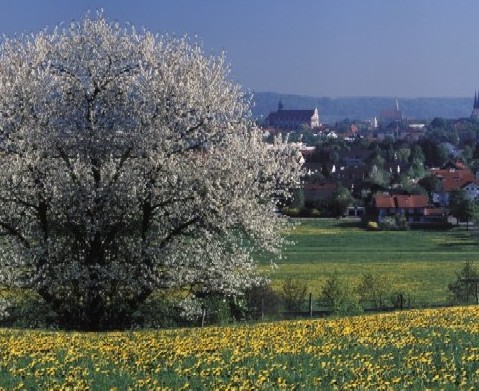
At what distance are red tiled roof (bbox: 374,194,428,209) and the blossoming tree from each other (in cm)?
10038

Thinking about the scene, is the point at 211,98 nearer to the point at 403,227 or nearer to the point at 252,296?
the point at 252,296

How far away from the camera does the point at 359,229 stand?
117 m

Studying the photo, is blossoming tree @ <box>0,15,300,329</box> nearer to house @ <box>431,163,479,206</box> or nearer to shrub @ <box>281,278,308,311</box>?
shrub @ <box>281,278,308,311</box>

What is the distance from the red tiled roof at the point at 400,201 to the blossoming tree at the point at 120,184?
10038 cm

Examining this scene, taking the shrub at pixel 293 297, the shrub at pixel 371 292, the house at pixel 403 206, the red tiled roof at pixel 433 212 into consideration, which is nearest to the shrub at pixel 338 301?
the shrub at pixel 293 297

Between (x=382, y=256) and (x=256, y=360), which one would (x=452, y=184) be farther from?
(x=256, y=360)

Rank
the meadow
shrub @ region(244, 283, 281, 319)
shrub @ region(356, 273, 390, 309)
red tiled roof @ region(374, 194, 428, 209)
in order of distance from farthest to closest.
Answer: red tiled roof @ region(374, 194, 428, 209) < shrub @ region(356, 273, 390, 309) < shrub @ region(244, 283, 281, 319) < the meadow

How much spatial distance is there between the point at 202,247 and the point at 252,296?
548cm

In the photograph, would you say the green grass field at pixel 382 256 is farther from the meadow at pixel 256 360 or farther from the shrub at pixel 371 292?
the meadow at pixel 256 360

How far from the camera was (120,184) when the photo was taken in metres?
30.7

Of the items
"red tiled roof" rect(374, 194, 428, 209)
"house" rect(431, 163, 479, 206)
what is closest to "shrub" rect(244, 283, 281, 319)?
"red tiled roof" rect(374, 194, 428, 209)

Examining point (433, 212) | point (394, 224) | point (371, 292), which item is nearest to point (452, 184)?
point (433, 212)

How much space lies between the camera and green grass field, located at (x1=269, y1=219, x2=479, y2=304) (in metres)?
64.8

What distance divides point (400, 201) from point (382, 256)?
46.5 m
